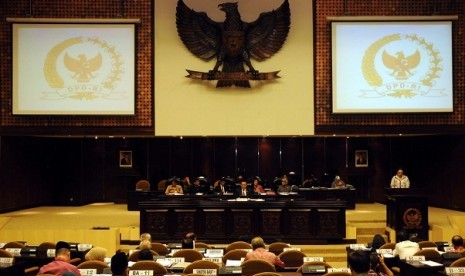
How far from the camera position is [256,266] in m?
7.90

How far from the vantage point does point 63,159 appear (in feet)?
A: 74.9

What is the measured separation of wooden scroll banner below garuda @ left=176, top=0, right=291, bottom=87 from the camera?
17281 mm

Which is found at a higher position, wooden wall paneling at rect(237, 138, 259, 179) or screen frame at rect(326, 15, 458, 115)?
screen frame at rect(326, 15, 458, 115)

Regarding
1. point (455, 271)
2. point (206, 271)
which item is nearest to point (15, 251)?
point (206, 271)

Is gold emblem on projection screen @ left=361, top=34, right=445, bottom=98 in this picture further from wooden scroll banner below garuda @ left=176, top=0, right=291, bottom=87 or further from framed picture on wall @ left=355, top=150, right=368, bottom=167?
framed picture on wall @ left=355, top=150, right=368, bottom=167

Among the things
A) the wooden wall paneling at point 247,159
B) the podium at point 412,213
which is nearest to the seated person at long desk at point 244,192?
the podium at point 412,213

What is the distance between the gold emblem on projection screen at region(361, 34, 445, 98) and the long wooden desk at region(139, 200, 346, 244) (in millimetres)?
4330

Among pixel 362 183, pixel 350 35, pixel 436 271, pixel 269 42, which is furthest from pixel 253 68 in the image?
pixel 436 271

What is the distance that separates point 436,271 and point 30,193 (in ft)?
52.8

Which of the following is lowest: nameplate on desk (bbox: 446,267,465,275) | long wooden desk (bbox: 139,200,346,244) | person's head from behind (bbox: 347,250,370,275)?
long wooden desk (bbox: 139,200,346,244)

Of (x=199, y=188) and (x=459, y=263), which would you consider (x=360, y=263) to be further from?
(x=199, y=188)

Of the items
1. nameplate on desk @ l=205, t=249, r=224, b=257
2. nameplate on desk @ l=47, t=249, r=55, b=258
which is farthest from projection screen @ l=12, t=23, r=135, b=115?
nameplate on desk @ l=205, t=249, r=224, b=257

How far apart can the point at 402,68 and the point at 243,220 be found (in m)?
6.35

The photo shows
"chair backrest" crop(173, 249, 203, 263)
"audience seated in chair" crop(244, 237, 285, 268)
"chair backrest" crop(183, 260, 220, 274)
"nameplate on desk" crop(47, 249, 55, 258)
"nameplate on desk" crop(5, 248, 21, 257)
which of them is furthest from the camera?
"nameplate on desk" crop(5, 248, 21, 257)
